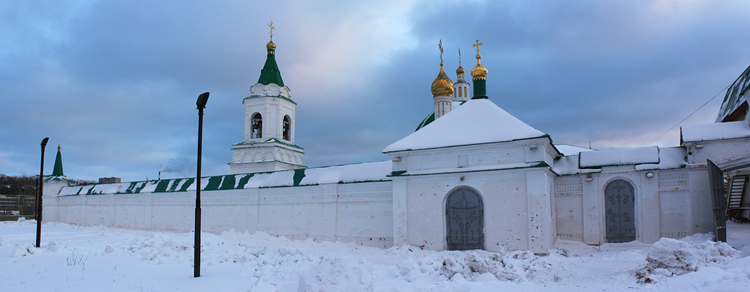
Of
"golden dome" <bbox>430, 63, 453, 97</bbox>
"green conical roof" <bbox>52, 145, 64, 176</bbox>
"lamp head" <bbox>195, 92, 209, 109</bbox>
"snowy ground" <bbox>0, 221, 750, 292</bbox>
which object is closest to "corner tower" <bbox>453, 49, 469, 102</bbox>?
"golden dome" <bbox>430, 63, 453, 97</bbox>

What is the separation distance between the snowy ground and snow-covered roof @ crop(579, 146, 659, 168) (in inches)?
96.9

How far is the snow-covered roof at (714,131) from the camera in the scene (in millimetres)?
12289

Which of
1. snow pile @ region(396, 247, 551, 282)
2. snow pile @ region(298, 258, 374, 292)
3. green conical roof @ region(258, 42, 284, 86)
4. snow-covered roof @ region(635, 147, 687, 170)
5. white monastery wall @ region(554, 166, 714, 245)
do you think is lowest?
snow pile @ region(396, 247, 551, 282)

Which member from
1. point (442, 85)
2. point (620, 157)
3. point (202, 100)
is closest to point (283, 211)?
point (202, 100)

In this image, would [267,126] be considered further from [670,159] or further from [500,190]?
[670,159]

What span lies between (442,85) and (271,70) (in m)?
11.4

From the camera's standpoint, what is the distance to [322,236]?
17328mm

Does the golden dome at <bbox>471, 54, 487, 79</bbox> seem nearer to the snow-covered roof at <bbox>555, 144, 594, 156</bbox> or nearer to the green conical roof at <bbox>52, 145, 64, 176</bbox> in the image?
the snow-covered roof at <bbox>555, 144, 594, 156</bbox>

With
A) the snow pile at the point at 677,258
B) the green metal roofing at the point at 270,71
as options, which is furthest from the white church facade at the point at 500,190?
the green metal roofing at the point at 270,71

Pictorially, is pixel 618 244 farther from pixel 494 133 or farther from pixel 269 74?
pixel 269 74

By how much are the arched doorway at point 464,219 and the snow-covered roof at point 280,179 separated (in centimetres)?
302

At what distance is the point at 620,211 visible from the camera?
1328cm

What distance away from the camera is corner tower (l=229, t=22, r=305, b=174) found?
2772 centimetres

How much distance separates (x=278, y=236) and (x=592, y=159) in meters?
12.4
